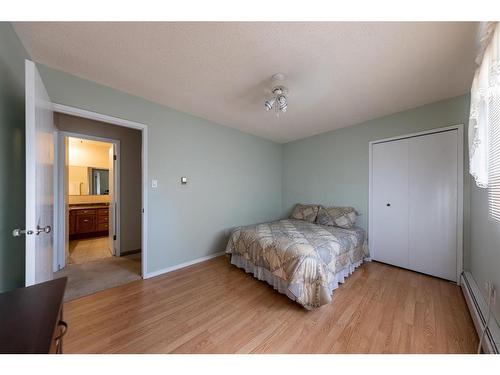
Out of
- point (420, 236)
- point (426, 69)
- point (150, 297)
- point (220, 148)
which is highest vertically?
point (426, 69)

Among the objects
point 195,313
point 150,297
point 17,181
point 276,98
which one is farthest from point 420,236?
point 17,181

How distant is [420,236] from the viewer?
99.6 inches

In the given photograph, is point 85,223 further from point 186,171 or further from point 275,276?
point 275,276

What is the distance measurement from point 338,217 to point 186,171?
101 inches

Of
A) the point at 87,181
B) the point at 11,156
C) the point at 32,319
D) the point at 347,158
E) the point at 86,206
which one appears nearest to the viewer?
the point at 32,319

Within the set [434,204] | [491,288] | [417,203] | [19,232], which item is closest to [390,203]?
[417,203]

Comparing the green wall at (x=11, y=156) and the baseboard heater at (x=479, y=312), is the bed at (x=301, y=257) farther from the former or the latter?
the green wall at (x=11, y=156)

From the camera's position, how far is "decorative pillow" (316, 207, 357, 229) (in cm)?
296

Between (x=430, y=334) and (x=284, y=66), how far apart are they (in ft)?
8.32

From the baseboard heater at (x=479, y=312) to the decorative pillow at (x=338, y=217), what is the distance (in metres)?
1.28

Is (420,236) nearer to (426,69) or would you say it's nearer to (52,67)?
(426,69)

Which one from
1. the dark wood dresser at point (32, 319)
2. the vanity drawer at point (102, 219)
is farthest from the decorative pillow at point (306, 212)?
the vanity drawer at point (102, 219)

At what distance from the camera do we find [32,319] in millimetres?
678

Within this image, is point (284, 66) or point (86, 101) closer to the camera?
point (284, 66)
